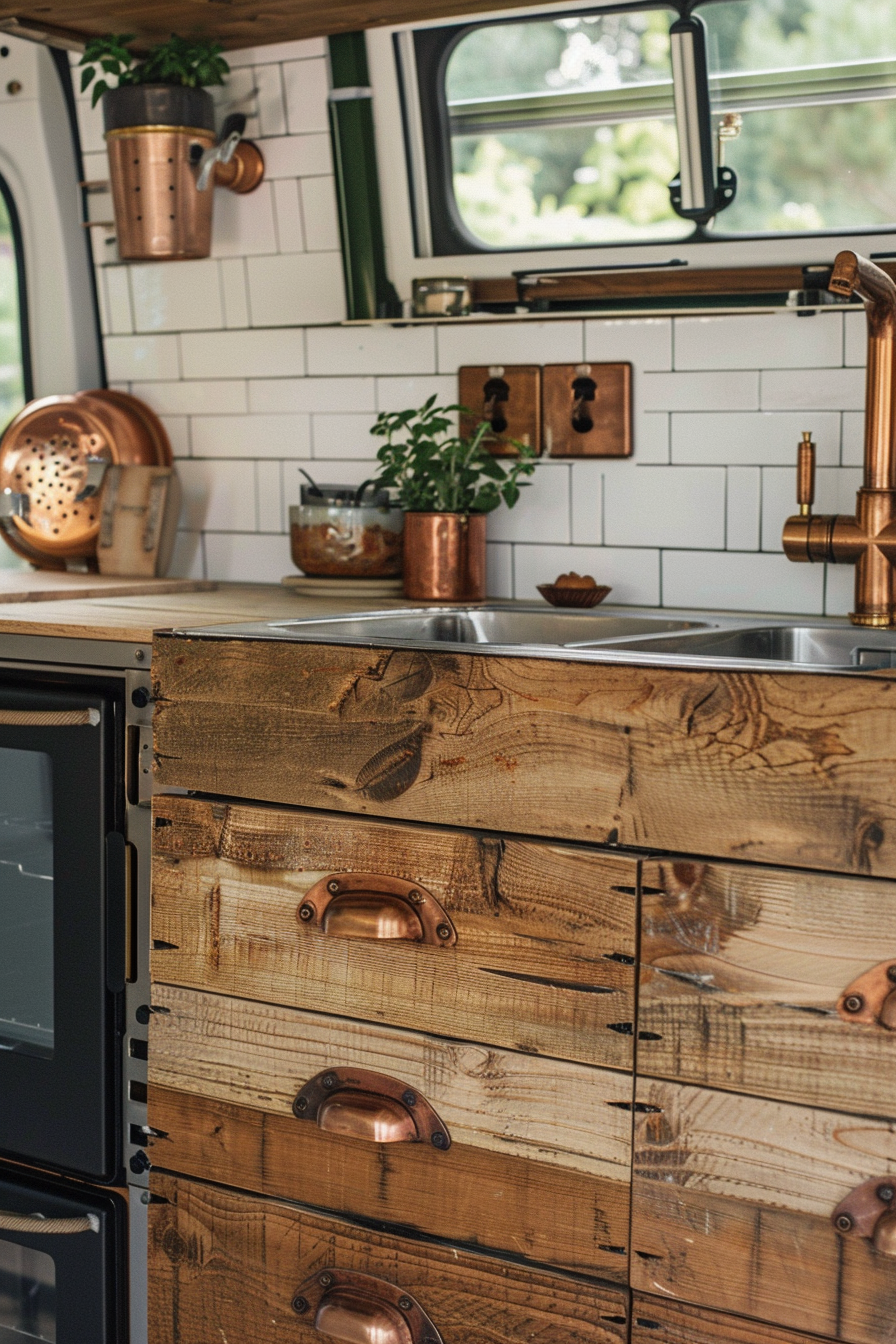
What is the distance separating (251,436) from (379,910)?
136 cm

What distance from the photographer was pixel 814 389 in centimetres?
226

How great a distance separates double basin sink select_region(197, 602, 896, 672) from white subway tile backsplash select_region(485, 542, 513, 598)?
0.14 meters

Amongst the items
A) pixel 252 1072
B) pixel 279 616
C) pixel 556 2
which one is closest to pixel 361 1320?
pixel 252 1072

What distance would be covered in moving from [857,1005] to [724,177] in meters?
1.34

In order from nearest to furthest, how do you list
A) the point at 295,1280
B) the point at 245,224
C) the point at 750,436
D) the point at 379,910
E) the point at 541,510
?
the point at 379,910 → the point at 295,1280 → the point at 750,436 → the point at 541,510 → the point at 245,224

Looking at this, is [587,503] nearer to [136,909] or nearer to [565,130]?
[565,130]

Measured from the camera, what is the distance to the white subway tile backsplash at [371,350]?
103 inches

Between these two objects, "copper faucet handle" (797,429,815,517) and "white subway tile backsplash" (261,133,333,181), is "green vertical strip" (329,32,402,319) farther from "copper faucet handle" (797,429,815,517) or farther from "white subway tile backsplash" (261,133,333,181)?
"copper faucet handle" (797,429,815,517)

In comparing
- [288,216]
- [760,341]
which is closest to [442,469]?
[760,341]

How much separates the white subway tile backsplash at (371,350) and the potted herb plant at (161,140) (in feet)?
0.84

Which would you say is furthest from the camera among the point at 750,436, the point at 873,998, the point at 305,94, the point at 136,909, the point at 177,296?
the point at 177,296

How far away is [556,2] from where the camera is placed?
2.35m

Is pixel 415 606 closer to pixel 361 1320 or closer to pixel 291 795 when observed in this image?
pixel 291 795

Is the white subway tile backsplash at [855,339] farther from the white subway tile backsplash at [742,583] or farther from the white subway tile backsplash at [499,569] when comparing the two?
the white subway tile backsplash at [499,569]
